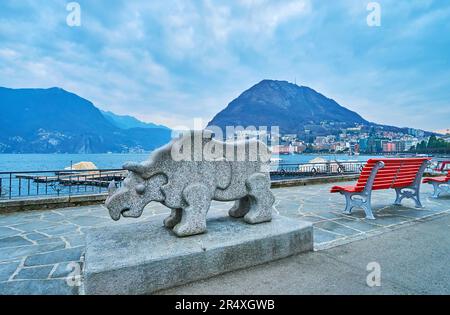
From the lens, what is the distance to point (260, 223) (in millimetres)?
3762

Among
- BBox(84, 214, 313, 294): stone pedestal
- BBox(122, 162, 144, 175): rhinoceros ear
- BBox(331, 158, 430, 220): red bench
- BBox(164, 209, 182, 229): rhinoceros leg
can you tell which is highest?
BBox(122, 162, 144, 175): rhinoceros ear

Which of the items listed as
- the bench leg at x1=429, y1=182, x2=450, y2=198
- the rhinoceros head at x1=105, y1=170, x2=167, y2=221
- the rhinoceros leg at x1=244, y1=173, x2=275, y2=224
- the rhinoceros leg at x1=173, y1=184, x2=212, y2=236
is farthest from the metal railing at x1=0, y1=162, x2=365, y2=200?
the bench leg at x1=429, y1=182, x2=450, y2=198

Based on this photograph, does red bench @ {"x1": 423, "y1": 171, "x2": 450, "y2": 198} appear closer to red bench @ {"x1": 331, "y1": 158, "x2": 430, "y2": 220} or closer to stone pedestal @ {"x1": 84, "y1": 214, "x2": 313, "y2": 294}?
red bench @ {"x1": 331, "y1": 158, "x2": 430, "y2": 220}

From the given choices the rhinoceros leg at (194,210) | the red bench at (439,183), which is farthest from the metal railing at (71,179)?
the red bench at (439,183)

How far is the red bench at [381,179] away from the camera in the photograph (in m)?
5.40

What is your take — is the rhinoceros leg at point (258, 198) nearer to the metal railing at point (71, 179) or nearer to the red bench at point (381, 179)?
the metal railing at point (71, 179)

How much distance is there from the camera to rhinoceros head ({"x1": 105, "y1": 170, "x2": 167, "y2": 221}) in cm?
294

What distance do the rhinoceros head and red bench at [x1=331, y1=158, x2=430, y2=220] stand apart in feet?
13.5

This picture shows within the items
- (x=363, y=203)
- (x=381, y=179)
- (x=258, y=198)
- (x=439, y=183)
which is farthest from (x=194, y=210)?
(x=439, y=183)

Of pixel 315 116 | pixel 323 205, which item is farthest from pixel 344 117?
pixel 323 205

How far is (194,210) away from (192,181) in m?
0.37

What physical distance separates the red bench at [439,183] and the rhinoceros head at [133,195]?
8.61m
